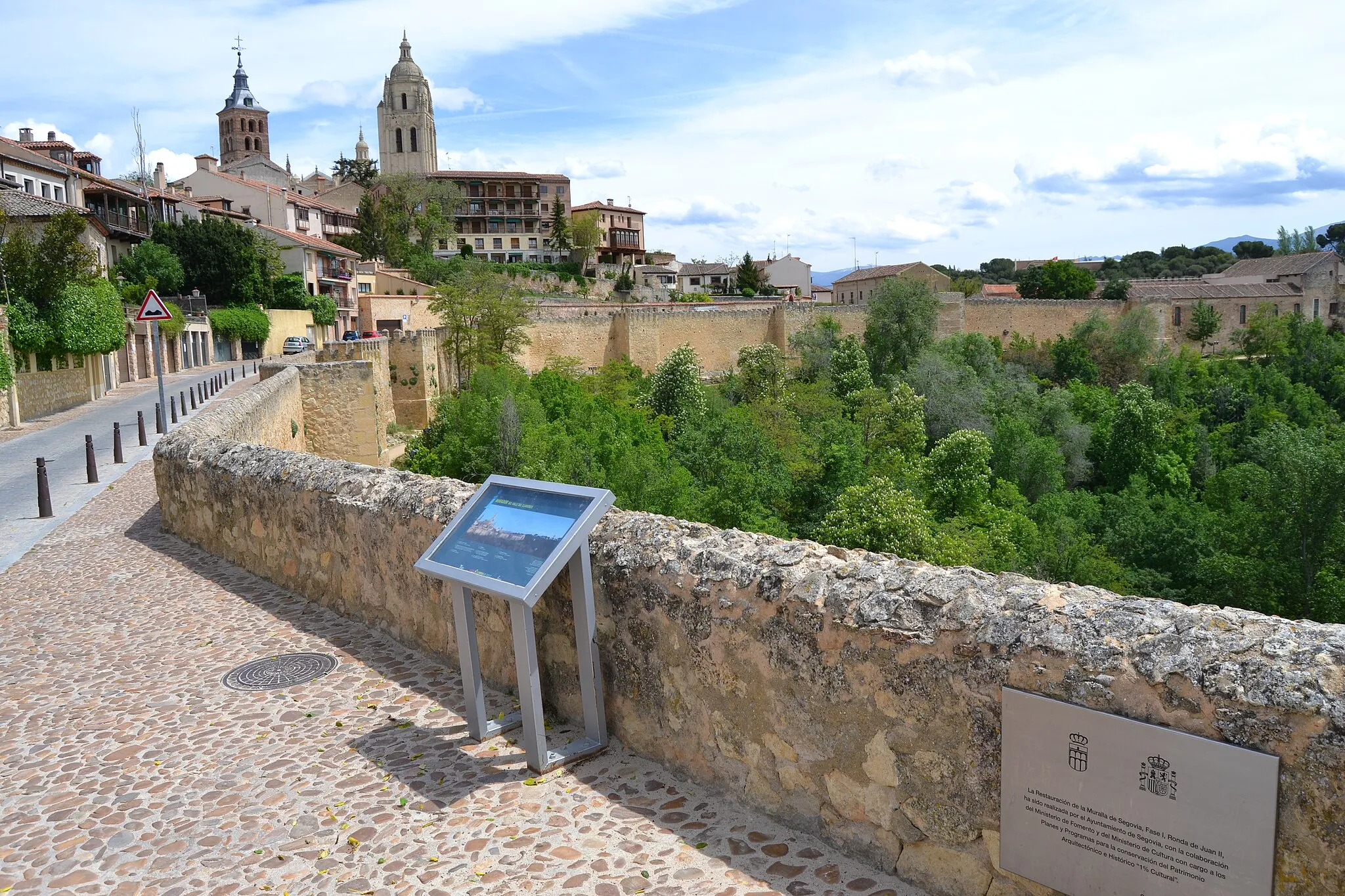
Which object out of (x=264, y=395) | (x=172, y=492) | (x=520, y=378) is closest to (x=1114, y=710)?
(x=172, y=492)

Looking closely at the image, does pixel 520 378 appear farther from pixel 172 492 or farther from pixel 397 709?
pixel 397 709

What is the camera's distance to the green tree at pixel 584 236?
83.2 meters

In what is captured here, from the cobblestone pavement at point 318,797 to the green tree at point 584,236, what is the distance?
79080mm

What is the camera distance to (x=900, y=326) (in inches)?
2217

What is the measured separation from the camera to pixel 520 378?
4178cm

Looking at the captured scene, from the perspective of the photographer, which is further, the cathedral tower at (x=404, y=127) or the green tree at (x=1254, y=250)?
the green tree at (x=1254, y=250)

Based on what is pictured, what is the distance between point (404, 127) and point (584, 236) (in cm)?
2770

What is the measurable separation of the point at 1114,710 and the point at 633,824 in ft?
6.93

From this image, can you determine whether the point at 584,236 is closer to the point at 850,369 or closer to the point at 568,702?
the point at 850,369

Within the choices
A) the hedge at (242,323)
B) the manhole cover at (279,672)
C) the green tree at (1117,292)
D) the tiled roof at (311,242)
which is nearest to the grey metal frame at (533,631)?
A: the manhole cover at (279,672)

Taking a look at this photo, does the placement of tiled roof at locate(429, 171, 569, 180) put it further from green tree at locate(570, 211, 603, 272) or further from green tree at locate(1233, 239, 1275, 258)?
green tree at locate(1233, 239, 1275, 258)

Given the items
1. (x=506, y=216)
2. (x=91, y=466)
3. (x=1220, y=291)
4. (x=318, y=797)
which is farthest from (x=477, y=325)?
(x=1220, y=291)

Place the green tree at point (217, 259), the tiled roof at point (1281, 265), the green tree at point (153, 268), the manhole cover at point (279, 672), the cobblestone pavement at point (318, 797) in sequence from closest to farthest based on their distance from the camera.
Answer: the cobblestone pavement at point (318, 797)
the manhole cover at point (279, 672)
the green tree at point (153, 268)
the green tree at point (217, 259)
the tiled roof at point (1281, 265)

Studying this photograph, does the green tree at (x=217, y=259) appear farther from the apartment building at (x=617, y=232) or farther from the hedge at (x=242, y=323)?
the apartment building at (x=617, y=232)
